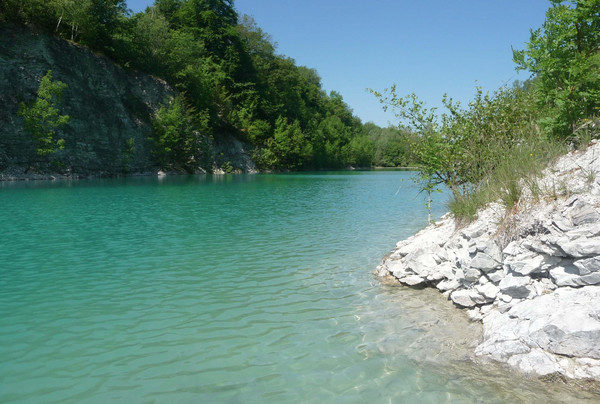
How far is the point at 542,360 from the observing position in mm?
4801

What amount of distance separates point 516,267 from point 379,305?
228 centimetres

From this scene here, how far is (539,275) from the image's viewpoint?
5.95 meters

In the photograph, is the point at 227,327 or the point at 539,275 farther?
the point at 227,327

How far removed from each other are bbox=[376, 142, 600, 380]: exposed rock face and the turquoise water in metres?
0.33

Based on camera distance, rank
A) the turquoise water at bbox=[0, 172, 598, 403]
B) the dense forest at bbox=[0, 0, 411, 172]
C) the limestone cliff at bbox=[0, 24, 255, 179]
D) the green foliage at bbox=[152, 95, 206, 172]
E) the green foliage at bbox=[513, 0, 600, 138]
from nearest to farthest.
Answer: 1. the turquoise water at bbox=[0, 172, 598, 403]
2. the green foliage at bbox=[513, 0, 600, 138]
3. the limestone cliff at bbox=[0, 24, 255, 179]
4. the dense forest at bbox=[0, 0, 411, 172]
5. the green foliage at bbox=[152, 95, 206, 172]

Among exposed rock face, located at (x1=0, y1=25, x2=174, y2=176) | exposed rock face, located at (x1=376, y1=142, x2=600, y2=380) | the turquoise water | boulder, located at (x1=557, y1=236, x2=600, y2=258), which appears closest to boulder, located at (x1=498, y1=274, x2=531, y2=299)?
exposed rock face, located at (x1=376, y1=142, x2=600, y2=380)

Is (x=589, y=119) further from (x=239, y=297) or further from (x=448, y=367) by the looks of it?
(x=239, y=297)

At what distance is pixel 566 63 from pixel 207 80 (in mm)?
63092

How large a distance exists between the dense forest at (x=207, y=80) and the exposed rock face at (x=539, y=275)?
21394 millimetres

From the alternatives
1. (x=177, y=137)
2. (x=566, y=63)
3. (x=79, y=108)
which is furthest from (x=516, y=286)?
(x=177, y=137)

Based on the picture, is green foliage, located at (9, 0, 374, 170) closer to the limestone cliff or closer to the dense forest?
the dense forest

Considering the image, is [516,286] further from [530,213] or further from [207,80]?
[207,80]

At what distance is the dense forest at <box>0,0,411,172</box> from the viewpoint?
47.0 meters

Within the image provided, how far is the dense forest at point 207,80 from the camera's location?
47000mm
